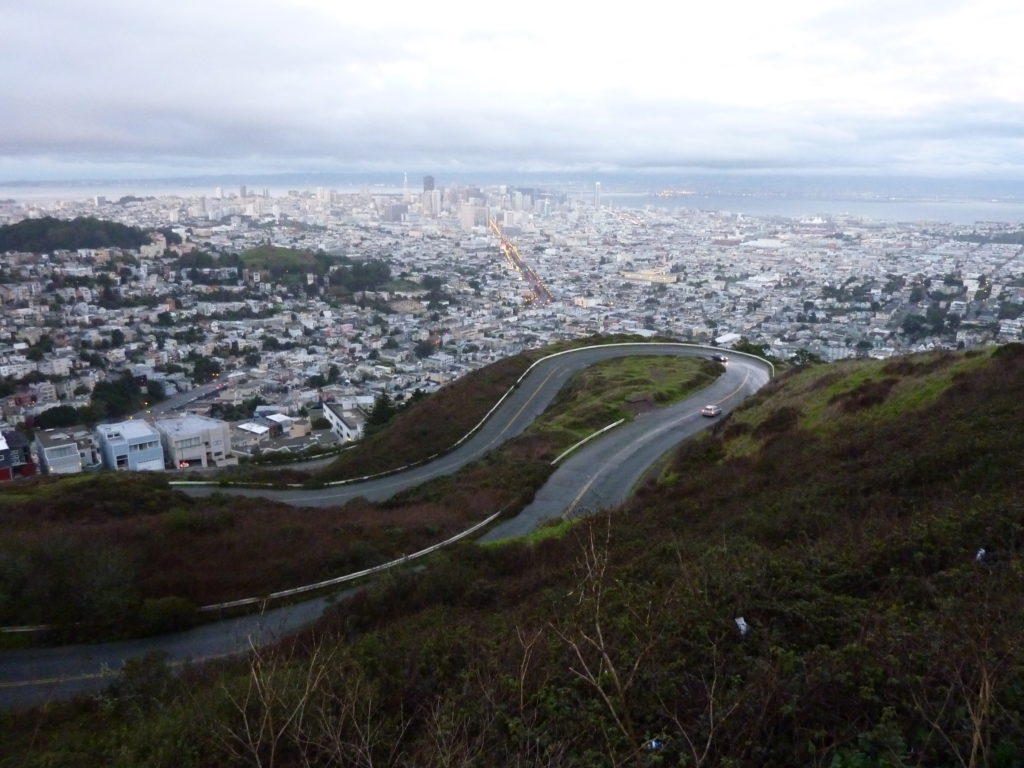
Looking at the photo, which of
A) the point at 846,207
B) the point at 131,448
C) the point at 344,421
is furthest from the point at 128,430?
the point at 846,207

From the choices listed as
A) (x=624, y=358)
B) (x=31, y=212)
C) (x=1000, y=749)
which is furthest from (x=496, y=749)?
(x=31, y=212)

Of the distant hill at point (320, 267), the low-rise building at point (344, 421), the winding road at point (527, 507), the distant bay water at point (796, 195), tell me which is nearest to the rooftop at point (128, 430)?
the low-rise building at point (344, 421)

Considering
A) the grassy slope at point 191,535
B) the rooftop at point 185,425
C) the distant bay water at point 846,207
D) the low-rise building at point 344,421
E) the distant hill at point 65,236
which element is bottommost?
the low-rise building at point 344,421

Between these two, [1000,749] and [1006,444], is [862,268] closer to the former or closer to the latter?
[1006,444]

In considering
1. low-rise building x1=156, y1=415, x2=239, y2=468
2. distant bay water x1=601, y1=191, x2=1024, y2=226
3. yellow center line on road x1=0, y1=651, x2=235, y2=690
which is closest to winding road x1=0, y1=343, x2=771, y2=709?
yellow center line on road x1=0, y1=651, x2=235, y2=690

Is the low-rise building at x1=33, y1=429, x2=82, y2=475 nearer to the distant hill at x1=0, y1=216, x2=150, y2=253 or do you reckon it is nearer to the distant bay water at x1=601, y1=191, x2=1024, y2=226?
the distant hill at x1=0, y1=216, x2=150, y2=253

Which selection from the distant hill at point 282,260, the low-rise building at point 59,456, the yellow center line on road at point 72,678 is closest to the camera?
the yellow center line on road at point 72,678

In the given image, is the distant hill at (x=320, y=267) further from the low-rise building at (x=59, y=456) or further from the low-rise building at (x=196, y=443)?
the low-rise building at (x=59, y=456)
